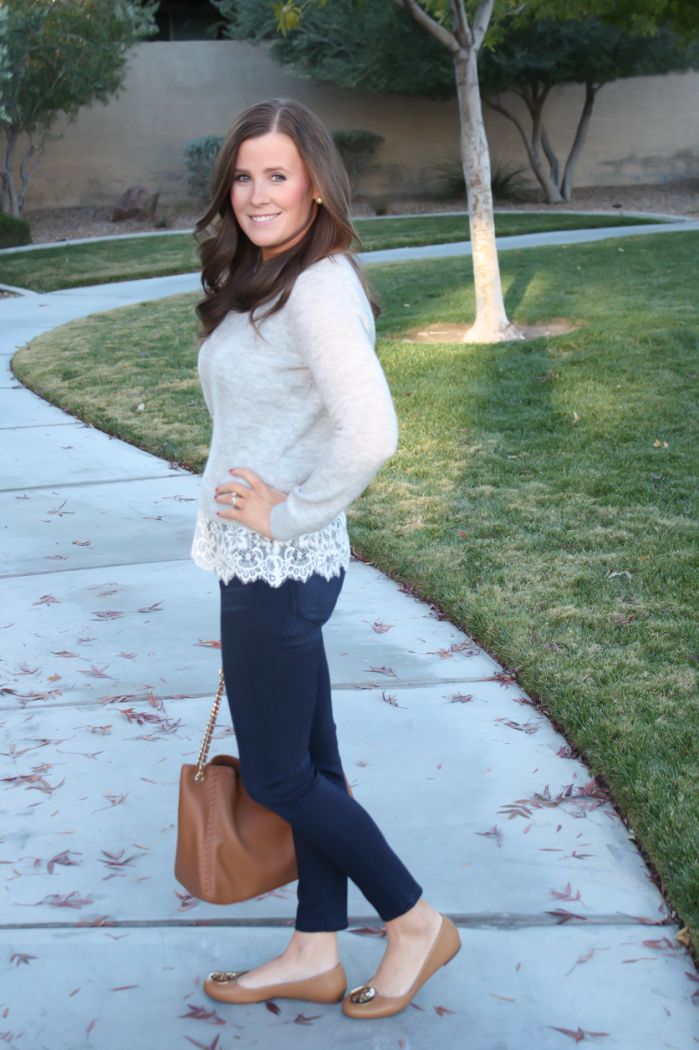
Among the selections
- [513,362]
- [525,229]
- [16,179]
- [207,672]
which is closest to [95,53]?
[16,179]

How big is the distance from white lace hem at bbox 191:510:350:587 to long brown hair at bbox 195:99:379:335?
42cm

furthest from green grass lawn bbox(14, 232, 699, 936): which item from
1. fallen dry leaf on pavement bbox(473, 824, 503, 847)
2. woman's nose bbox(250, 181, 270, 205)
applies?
woman's nose bbox(250, 181, 270, 205)

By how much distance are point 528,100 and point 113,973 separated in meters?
23.5

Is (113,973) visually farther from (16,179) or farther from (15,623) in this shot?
(16,179)

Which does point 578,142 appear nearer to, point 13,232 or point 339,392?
point 13,232

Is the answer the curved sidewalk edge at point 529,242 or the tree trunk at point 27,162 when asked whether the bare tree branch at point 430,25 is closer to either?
the curved sidewalk edge at point 529,242

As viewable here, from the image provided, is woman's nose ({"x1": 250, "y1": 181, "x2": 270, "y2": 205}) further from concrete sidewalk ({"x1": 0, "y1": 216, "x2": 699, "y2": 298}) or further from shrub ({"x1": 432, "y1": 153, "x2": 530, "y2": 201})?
shrub ({"x1": 432, "y1": 153, "x2": 530, "y2": 201})

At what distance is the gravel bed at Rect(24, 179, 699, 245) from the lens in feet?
66.8

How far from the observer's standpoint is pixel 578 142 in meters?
23.1

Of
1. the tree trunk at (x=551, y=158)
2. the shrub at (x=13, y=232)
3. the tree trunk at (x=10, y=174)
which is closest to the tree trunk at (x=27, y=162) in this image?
the tree trunk at (x=10, y=174)

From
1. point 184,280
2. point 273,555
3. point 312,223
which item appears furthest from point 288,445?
point 184,280

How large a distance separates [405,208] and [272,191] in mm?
21989

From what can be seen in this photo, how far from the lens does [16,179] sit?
22.0 m

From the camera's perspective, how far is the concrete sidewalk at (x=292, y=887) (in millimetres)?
2020
